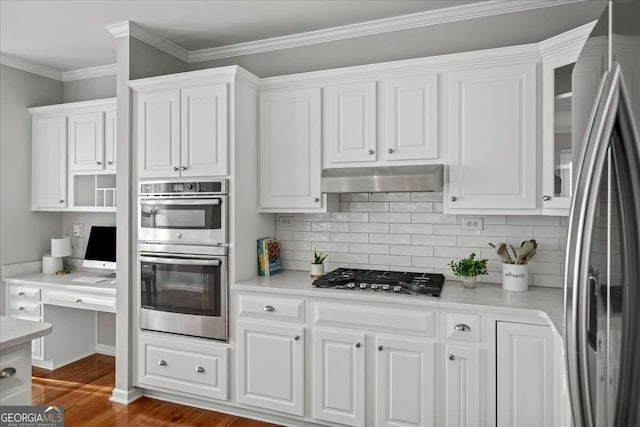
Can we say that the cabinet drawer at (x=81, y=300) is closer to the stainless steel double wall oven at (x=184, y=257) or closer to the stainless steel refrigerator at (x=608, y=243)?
the stainless steel double wall oven at (x=184, y=257)

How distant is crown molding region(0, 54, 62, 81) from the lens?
3.92m

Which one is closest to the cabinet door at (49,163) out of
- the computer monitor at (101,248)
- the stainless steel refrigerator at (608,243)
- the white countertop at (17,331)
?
the computer monitor at (101,248)

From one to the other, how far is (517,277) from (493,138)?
85 cm

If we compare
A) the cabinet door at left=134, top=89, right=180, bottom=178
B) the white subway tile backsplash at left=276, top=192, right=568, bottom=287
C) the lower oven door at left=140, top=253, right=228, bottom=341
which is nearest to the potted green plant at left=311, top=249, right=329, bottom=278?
the white subway tile backsplash at left=276, top=192, right=568, bottom=287

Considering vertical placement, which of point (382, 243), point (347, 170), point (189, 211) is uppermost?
point (347, 170)

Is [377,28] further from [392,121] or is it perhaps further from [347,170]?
[347,170]

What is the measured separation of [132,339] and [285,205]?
1.51m

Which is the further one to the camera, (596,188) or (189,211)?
(189,211)

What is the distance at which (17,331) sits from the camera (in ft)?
5.37

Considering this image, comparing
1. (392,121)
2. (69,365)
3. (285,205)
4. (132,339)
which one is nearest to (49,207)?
(69,365)

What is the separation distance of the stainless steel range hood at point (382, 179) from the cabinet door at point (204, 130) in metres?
0.73

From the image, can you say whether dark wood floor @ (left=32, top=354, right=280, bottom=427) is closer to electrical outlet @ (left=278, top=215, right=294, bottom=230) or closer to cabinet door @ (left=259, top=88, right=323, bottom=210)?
electrical outlet @ (left=278, top=215, right=294, bottom=230)

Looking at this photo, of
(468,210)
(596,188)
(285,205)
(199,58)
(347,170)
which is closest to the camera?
(596,188)

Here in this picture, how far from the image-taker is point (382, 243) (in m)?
3.17
